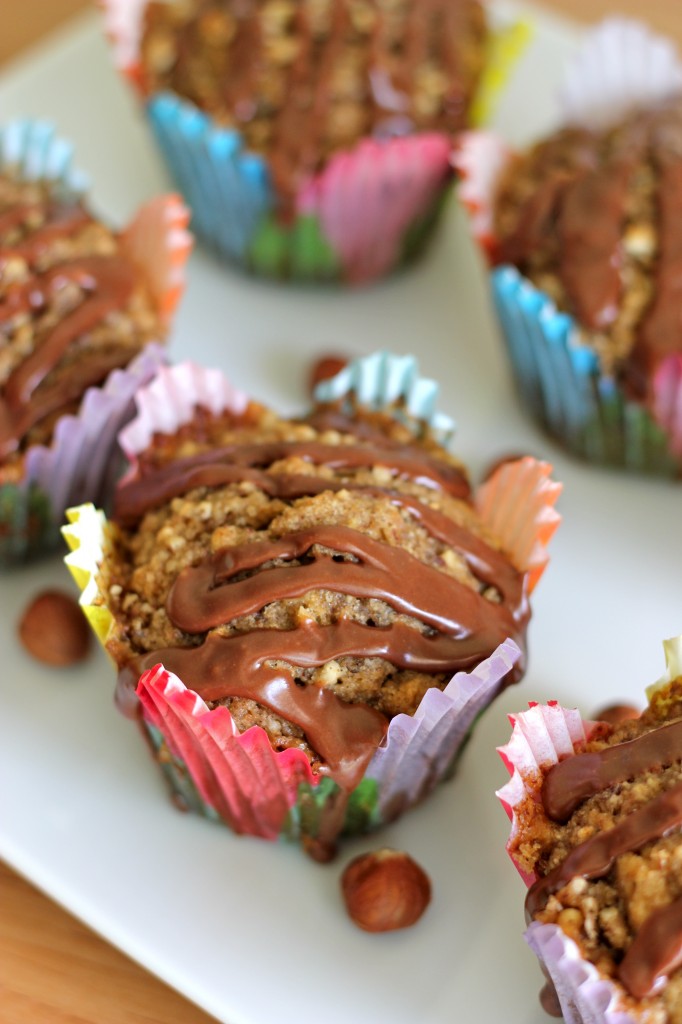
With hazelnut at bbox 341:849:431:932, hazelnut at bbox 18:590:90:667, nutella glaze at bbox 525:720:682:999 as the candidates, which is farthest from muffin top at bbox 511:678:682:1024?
hazelnut at bbox 18:590:90:667

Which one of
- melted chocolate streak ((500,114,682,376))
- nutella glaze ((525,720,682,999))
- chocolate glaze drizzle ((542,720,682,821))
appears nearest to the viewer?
nutella glaze ((525,720,682,999))

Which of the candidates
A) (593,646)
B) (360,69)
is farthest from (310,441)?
(360,69)

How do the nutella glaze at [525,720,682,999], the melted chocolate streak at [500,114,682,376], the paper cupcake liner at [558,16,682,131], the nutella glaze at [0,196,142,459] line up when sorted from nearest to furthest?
the nutella glaze at [525,720,682,999] < the nutella glaze at [0,196,142,459] < the melted chocolate streak at [500,114,682,376] < the paper cupcake liner at [558,16,682,131]

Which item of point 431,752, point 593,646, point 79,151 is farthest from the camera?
point 79,151

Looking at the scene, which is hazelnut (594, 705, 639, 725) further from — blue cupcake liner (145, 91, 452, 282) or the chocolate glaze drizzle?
blue cupcake liner (145, 91, 452, 282)

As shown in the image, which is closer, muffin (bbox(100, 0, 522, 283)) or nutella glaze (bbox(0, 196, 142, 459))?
nutella glaze (bbox(0, 196, 142, 459))

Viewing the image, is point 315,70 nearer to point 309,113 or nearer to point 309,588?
point 309,113

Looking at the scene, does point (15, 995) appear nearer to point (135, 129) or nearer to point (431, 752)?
point (431, 752)

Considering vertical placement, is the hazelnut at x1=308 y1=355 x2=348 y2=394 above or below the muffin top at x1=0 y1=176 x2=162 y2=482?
below
